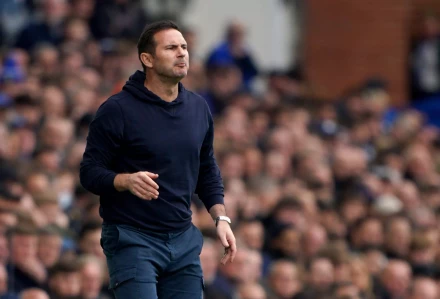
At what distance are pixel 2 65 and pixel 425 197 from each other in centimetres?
543

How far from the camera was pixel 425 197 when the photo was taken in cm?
1463

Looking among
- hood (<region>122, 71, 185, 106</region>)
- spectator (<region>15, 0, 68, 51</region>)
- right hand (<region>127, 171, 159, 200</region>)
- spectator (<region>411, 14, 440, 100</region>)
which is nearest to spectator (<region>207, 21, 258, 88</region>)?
spectator (<region>15, 0, 68, 51</region>)

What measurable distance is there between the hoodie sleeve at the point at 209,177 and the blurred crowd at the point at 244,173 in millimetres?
2005

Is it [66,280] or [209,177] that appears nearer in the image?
[209,177]

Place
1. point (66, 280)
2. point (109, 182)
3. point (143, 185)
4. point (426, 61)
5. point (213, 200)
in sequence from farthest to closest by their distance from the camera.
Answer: point (426, 61) → point (66, 280) → point (213, 200) → point (109, 182) → point (143, 185)

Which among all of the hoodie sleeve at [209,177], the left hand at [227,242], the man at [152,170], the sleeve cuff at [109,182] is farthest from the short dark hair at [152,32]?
the left hand at [227,242]

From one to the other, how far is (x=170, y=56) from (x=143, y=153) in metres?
0.50

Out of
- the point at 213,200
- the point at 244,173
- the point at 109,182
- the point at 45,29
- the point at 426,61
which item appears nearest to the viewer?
the point at 109,182

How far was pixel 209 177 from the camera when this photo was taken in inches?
253

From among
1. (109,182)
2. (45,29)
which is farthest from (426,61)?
(109,182)

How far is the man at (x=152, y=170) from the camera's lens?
19.7ft

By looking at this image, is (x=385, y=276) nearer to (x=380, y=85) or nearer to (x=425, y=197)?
(x=425, y=197)

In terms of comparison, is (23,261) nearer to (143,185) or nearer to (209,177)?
(209,177)

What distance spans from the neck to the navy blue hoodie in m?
0.03
